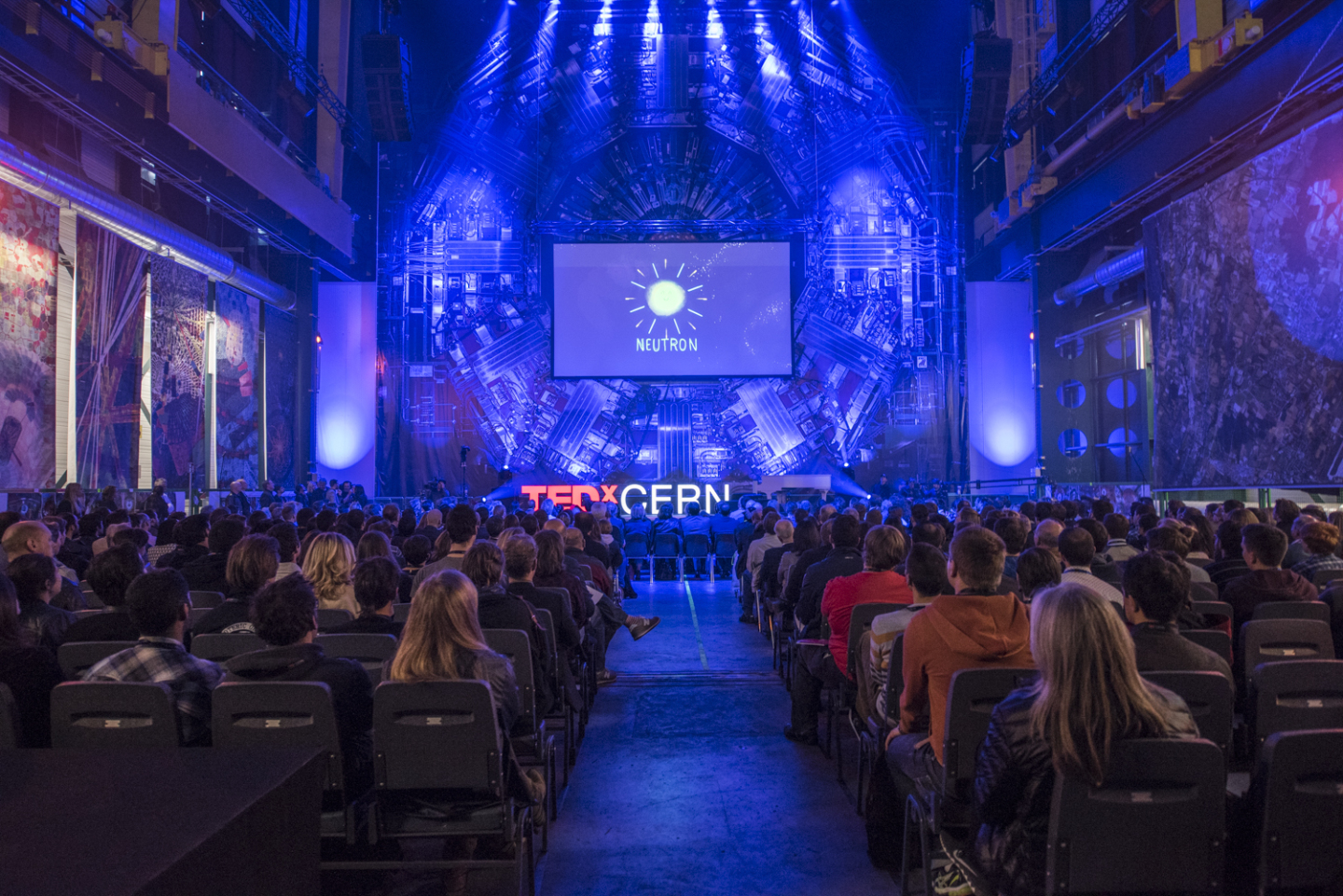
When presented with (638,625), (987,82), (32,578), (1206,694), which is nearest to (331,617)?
(32,578)

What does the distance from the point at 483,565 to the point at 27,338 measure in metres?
8.62

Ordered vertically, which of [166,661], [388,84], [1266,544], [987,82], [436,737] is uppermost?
[388,84]

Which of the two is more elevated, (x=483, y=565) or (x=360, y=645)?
(x=483, y=565)

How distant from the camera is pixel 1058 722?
1791mm

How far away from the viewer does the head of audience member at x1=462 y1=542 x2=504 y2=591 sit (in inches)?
148

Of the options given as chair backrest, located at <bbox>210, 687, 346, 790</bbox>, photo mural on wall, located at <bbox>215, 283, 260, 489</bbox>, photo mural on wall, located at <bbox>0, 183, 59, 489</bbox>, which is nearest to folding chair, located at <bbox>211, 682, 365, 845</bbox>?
chair backrest, located at <bbox>210, 687, 346, 790</bbox>

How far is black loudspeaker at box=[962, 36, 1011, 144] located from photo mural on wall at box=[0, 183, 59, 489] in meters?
13.4

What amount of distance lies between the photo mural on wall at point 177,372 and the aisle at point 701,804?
974 centimetres

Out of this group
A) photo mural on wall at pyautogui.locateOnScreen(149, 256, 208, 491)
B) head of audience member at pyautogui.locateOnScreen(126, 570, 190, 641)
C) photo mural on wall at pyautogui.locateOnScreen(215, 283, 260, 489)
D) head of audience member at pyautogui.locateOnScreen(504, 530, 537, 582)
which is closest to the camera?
head of audience member at pyautogui.locateOnScreen(126, 570, 190, 641)

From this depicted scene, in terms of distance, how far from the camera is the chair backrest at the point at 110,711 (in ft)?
7.74

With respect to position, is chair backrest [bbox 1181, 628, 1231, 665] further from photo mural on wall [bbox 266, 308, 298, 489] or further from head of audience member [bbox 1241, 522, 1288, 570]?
photo mural on wall [bbox 266, 308, 298, 489]

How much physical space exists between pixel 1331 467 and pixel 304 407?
16608 mm

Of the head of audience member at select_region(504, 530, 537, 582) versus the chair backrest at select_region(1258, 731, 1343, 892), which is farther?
the head of audience member at select_region(504, 530, 537, 582)

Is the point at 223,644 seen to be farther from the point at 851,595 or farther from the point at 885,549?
the point at 885,549
